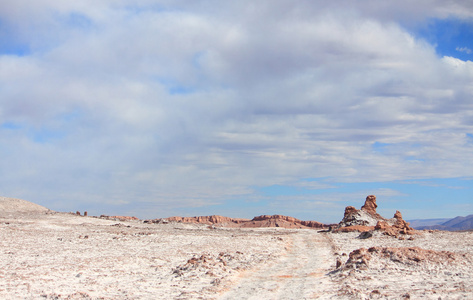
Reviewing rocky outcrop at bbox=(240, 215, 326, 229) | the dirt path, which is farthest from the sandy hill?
the dirt path

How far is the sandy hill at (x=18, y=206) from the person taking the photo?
5855cm

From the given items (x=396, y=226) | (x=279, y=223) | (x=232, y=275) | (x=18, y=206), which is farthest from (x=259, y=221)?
(x=232, y=275)

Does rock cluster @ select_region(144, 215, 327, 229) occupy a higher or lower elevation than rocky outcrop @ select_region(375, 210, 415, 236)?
higher

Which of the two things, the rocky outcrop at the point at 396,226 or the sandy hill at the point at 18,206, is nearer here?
the rocky outcrop at the point at 396,226

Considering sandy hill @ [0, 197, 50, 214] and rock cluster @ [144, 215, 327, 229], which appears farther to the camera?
rock cluster @ [144, 215, 327, 229]

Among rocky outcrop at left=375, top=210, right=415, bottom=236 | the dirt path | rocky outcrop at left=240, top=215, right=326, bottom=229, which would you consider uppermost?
rocky outcrop at left=240, top=215, right=326, bottom=229

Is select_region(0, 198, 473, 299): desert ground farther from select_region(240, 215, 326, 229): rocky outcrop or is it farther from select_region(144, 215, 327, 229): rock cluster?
Result: select_region(240, 215, 326, 229): rocky outcrop

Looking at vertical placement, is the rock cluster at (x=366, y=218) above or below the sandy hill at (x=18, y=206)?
below

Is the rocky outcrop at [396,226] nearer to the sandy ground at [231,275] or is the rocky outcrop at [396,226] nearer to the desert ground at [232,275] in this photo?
the desert ground at [232,275]

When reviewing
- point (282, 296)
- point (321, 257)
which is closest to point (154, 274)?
point (282, 296)

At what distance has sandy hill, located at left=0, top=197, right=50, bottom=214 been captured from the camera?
58.5 m

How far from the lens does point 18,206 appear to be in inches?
2410

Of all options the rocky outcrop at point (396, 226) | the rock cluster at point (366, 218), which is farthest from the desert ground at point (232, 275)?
the rock cluster at point (366, 218)

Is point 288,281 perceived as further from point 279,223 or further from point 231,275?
point 279,223
